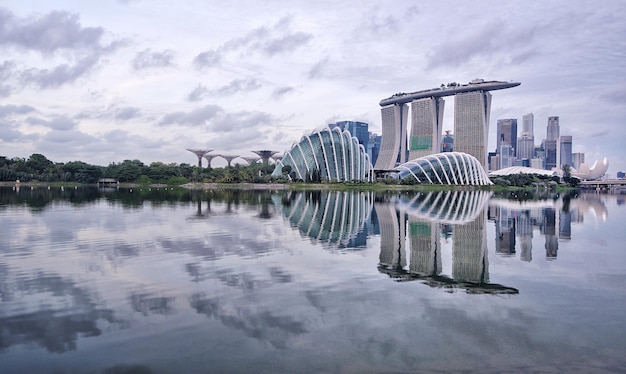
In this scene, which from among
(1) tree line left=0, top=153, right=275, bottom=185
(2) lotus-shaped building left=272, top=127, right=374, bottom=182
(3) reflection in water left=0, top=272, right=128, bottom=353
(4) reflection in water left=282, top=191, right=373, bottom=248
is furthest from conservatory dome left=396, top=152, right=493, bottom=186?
(3) reflection in water left=0, top=272, right=128, bottom=353

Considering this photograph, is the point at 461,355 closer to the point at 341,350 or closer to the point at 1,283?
the point at 341,350

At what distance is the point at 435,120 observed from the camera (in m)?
176

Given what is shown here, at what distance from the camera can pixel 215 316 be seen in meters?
10.1

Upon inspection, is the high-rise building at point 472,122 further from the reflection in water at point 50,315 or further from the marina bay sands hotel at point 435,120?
the reflection in water at point 50,315

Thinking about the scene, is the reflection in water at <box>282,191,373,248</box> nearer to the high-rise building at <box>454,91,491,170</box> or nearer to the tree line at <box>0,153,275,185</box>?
the tree line at <box>0,153,275,185</box>

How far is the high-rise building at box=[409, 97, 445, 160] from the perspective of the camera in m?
176

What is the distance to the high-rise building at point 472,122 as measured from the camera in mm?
159125

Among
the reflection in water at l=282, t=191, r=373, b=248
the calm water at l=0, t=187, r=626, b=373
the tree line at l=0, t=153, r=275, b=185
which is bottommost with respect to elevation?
the calm water at l=0, t=187, r=626, b=373

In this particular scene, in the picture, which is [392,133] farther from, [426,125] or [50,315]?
[50,315]

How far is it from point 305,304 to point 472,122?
163 meters

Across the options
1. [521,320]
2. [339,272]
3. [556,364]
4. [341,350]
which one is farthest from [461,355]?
[339,272]

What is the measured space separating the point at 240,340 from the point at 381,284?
18.7 feet

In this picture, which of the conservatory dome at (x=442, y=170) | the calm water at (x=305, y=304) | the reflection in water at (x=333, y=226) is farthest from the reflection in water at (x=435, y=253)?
the conservatory dome at (x=442, y=170)

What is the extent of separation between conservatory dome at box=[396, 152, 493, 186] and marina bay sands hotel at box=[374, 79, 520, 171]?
3992 centimetres
